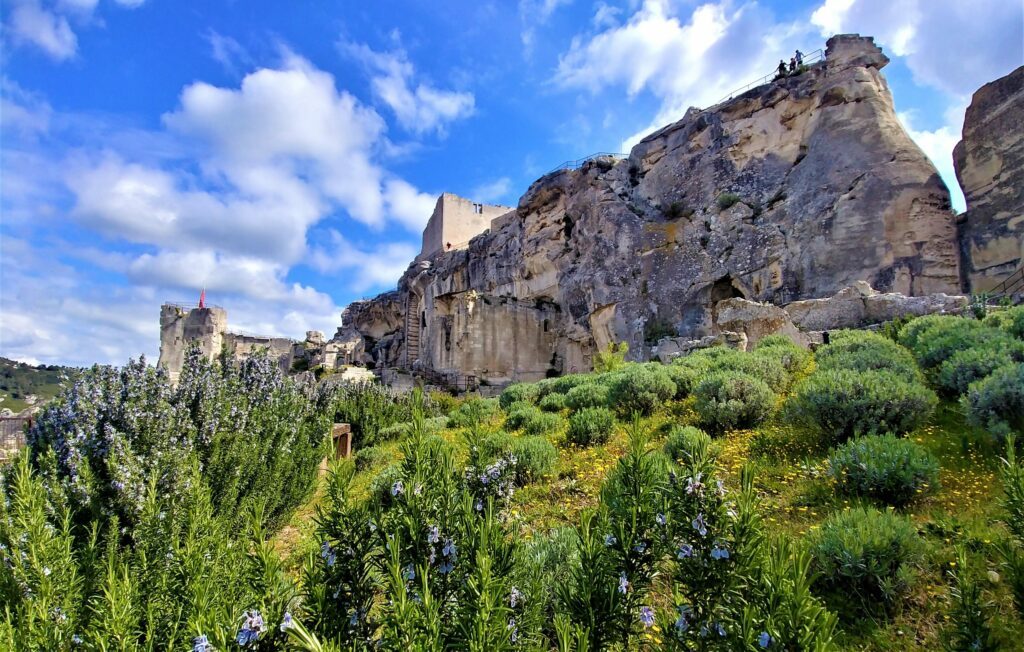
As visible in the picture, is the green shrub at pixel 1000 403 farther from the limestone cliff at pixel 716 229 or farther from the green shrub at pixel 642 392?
the limestone cliff at pixel 716 229

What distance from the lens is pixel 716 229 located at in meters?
21.0

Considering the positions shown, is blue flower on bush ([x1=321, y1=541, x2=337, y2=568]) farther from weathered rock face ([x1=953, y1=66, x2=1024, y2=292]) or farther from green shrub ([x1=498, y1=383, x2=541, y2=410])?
weathered rock face ([x1=953, y1=66, x2=1024, y2=292])

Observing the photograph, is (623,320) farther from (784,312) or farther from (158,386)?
(158,386)

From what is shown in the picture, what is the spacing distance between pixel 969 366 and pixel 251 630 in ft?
25.0

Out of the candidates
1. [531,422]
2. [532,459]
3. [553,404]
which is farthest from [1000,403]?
[553,404]

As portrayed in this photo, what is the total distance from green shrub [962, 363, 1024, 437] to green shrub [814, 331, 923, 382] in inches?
42.3

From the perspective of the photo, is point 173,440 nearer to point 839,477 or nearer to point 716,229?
point 839,477

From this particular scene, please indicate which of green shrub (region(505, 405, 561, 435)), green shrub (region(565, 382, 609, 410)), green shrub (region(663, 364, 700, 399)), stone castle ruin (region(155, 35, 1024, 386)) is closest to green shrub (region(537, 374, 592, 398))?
green shrub (region(565, 382, 609, 410))

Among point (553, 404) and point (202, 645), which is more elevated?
point (202, 645)

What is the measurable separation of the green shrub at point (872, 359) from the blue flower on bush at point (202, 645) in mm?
6468

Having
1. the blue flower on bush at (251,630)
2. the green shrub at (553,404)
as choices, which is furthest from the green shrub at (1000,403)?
the green shrub at (553,404)

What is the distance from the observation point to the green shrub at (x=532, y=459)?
5156 mm

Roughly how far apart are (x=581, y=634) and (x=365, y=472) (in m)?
6.22

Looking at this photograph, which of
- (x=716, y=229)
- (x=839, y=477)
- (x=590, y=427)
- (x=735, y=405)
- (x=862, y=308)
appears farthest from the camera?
(x=716, y=229)
